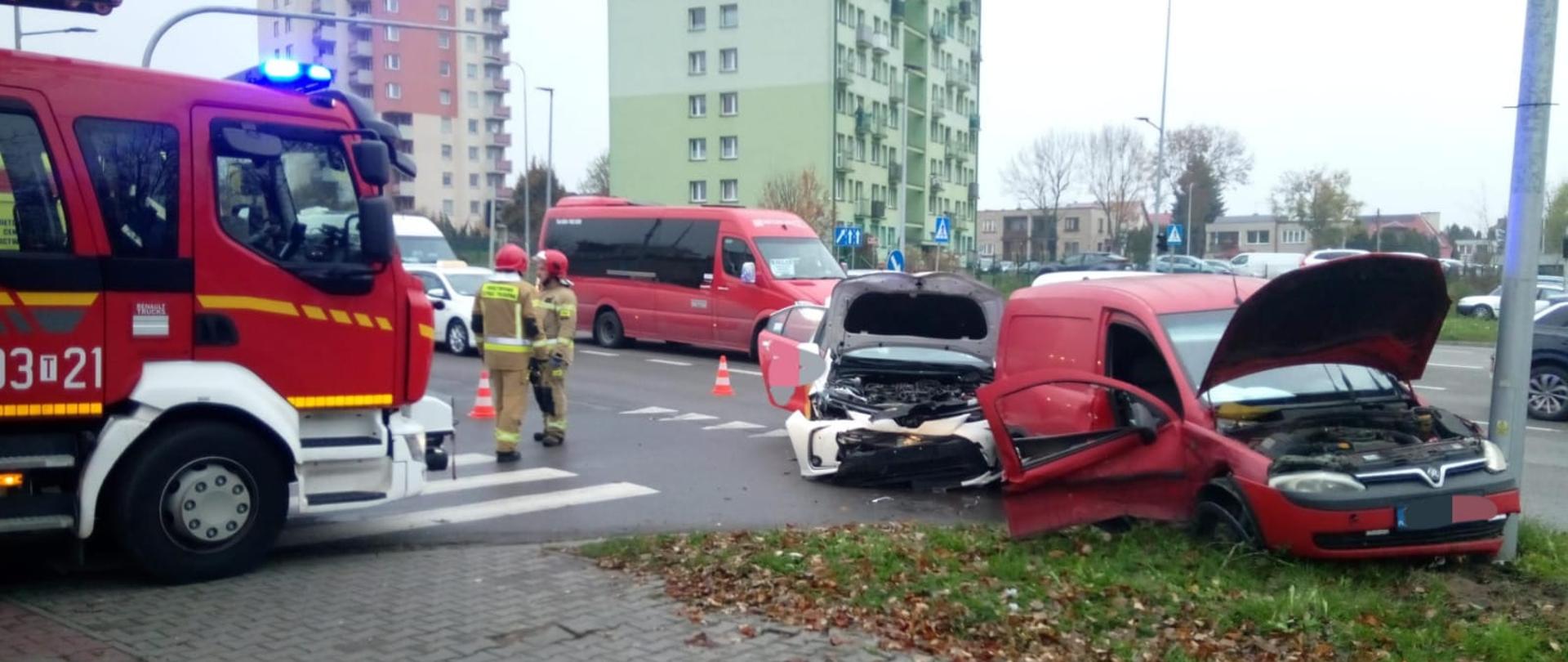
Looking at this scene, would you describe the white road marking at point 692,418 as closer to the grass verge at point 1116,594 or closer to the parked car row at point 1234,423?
the parked car row at point 1234,423

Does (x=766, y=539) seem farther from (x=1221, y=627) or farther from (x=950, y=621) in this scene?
(x=1221, y=627)

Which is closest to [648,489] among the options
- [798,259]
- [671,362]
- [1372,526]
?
[1372,526]

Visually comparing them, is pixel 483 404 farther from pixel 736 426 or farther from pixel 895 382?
pixel 895 382

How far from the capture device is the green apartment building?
62.5 m

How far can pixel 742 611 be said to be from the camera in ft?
19.9

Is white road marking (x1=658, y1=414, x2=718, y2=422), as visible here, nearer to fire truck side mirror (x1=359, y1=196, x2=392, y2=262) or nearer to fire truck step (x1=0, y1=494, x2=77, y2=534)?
fire truck side mirror (x1=359, y1=196, x2=392, y2=262)

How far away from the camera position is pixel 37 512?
6266 millimetres

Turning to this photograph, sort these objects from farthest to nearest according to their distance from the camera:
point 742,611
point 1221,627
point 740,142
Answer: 1. point 740,142
2. point 742,611
3. point 1221,627

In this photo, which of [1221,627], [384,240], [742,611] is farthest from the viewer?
[384,240]

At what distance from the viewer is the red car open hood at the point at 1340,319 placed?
661 centimetres

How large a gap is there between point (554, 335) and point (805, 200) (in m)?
35.1

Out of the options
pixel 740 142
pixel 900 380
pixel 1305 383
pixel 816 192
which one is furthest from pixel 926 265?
pixel 1305 383

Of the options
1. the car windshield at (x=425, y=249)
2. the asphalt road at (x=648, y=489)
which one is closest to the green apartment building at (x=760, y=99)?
the car windshield at (x=425, y=249)

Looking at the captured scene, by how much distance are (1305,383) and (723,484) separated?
14.6ft
